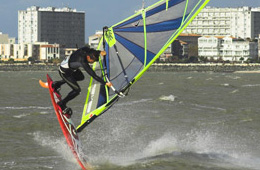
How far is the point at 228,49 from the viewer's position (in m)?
182

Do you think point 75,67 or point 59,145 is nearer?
point 75,67

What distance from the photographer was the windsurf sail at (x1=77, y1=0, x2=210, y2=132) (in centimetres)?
1093

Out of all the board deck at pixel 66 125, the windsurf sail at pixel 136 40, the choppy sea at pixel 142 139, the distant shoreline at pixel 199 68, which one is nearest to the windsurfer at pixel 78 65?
the board deck at pixel 66 125

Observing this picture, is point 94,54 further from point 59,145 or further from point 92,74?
point 59,145

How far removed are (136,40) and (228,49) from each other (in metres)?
174

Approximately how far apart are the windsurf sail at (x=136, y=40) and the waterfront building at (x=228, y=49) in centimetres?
16981

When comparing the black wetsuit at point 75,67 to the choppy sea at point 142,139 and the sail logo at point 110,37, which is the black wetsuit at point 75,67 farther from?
the choppy sea at point 142,139

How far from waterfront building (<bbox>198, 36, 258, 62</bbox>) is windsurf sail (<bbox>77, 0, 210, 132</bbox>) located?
170 meters

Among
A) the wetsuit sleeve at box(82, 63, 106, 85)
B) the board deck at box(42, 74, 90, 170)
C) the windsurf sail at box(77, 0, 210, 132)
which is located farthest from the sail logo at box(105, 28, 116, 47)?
the board deck at box(42, 74, 90, 170)

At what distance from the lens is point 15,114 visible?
75.2 ft

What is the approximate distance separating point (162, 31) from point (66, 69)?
73.2 inches

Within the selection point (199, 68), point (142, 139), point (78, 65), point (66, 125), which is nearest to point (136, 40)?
point (78, 65)

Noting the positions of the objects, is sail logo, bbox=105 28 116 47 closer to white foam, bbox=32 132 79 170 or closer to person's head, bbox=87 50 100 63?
person's head, bbox=87 50 100 63

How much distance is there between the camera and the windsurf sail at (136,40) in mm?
10930
